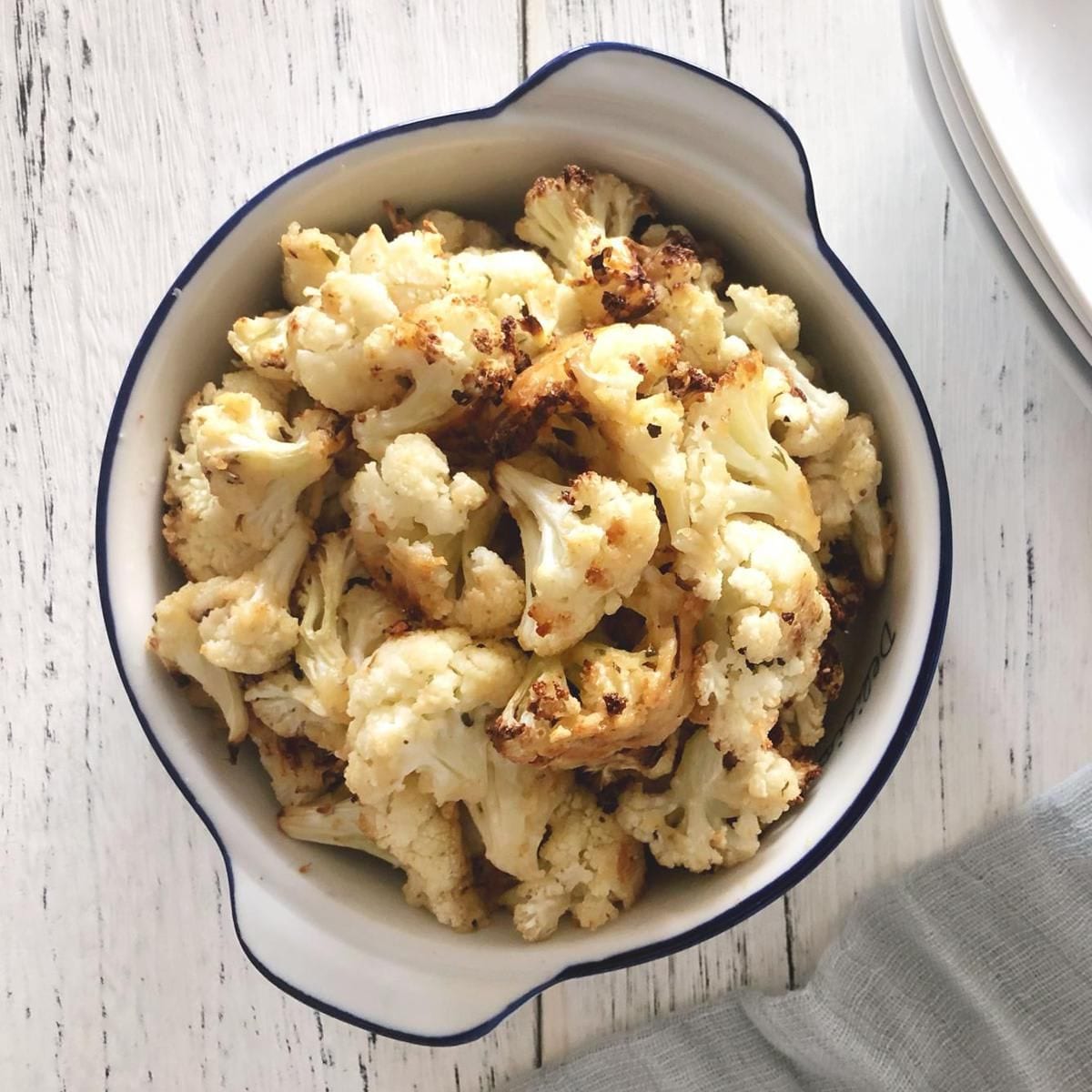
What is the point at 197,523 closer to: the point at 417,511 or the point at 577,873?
the point at 417,511

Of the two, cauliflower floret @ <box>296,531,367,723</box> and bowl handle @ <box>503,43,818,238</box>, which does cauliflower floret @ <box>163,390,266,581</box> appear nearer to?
cauliflower floret @ <box>296,531,367,723</box>

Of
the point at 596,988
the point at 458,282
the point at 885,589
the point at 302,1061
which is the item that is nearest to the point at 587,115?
the point at 458,282

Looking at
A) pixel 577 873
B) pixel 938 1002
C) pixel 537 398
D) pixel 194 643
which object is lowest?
pixel 938 1002

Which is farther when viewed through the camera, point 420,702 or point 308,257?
point 308,257

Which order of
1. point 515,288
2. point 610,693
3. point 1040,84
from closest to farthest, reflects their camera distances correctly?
point 610,693 → point 515,288 → point 1040,84

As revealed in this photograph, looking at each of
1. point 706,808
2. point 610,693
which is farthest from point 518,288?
point 706,808

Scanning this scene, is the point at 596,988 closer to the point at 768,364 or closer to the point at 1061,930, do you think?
the point at 1061,930
